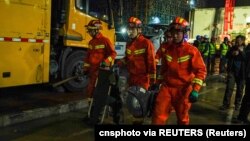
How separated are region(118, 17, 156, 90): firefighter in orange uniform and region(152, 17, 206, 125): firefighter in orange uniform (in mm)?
1131

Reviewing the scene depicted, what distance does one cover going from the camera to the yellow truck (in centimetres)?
830

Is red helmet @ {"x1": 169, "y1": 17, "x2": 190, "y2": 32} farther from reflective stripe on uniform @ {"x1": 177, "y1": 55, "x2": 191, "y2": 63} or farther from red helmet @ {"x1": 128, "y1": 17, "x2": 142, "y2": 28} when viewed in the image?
red helmet @ {"x1": 128, "y1": 17, "x2": 142, "y2": 28}

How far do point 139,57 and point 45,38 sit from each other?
3320 mm

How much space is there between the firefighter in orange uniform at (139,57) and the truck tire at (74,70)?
387 centimetres

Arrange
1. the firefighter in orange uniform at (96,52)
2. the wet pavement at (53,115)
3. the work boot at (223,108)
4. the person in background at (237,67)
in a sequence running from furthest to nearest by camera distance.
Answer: the work boot at (223,108)
the person in background at (237,67)
the firefighter in orange uniform at (96,52)
the wet pavement at (53,115)

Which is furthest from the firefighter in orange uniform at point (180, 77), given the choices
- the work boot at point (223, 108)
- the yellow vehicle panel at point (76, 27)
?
the yellow vehicle panel at point (76, 27)

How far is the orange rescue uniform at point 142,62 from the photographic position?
648 cm

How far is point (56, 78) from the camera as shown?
10.2 m

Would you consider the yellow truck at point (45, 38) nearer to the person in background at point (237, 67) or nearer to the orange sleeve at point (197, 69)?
the person in background at point (237, 67)

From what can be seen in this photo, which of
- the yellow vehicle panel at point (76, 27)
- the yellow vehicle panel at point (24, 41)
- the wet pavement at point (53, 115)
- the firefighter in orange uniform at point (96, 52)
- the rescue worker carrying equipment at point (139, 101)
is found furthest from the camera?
the yellow vehicle panel at point (76, 27)

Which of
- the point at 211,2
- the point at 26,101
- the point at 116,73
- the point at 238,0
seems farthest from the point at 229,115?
the point at 211,2

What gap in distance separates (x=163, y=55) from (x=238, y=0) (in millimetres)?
29169

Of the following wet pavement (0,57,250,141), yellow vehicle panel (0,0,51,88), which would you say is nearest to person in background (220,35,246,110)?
wet pavement (0,57,250,141)

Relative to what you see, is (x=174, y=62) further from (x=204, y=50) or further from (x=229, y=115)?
(x=204, y=50)
